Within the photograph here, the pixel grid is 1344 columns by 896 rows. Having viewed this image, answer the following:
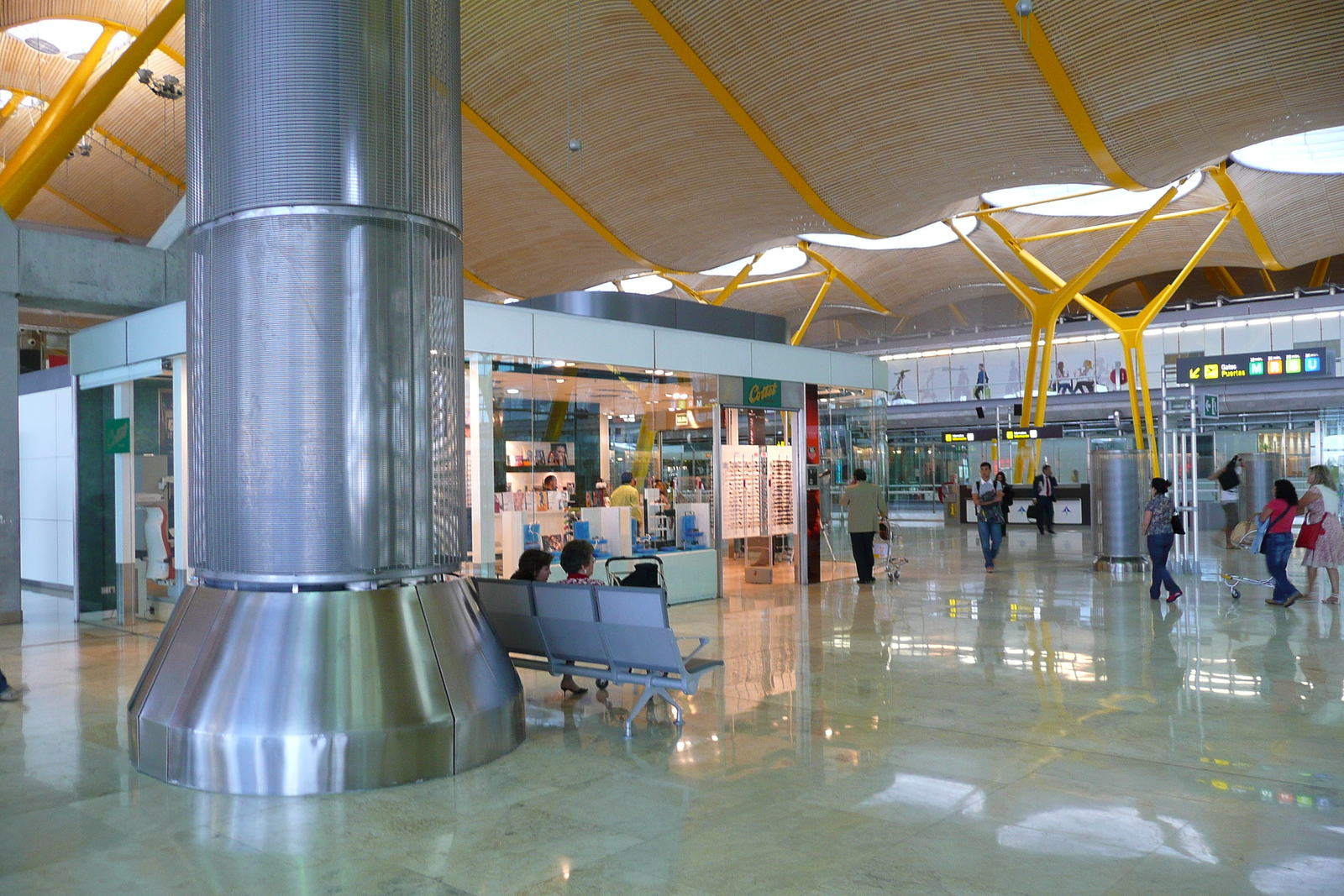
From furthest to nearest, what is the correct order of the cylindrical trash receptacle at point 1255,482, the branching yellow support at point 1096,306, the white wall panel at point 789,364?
the branching yellow support at point 1096,306 → the cylindrical trash receptacle at point 1255,482 → the white wall panel at point 789,364

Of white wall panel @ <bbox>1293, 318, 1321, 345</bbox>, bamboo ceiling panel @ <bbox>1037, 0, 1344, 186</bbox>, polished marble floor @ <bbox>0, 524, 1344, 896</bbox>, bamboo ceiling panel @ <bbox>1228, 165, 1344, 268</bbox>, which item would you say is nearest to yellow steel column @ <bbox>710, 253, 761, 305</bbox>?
bamboo ceiling panel @ <bbox>1228, 165, 1344, 268</bbox>

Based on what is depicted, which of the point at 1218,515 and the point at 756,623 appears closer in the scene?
the point at 756,623

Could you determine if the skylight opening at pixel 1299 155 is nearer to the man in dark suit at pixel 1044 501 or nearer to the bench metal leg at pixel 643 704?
the man in dark suit at pixel 1044 501

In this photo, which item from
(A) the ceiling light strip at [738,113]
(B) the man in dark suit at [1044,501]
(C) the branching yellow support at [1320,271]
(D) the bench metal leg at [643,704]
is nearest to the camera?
(D) the bench metal leg at [643,704]

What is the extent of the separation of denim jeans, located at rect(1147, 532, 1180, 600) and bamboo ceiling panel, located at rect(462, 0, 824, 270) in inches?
401

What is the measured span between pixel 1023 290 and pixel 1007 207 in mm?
4335

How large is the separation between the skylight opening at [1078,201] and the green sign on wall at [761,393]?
17241 millimetres

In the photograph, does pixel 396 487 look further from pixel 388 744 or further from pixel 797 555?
pixel 797 555

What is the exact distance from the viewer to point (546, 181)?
21625 millimetres

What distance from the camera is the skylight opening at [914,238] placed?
3259cm

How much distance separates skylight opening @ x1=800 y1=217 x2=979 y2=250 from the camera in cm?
3259

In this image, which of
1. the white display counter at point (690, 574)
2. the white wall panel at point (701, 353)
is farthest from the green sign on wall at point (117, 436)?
the white wall panel at point (701, 353)

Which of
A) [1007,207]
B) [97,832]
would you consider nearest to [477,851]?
[97,832]

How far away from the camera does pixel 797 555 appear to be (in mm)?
14734
